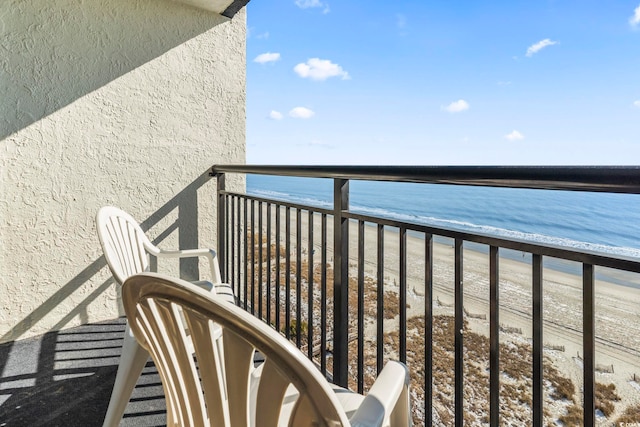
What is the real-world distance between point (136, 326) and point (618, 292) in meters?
10.1

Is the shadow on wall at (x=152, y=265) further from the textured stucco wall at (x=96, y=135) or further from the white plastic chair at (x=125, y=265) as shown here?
the white plastic chair at (x=125, y=265)

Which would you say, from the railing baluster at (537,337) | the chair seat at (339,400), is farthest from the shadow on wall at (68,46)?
the railing baluster at (537,337)

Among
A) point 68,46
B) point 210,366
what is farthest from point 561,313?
point 68,46

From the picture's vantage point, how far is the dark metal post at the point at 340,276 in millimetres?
1427

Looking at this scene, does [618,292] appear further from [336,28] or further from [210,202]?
[336,28]

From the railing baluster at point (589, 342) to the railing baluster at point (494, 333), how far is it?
199mm

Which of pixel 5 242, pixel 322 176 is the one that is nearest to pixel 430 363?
pixel 322 176

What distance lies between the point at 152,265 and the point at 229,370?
2400 mm

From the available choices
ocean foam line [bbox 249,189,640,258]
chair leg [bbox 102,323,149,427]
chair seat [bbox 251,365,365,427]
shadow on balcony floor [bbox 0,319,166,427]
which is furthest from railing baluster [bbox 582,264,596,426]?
shadow on balcony floor [bbox 0,319,166,427]

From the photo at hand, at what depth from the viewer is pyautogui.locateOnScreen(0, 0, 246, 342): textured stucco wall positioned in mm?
2166

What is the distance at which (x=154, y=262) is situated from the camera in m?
2.68

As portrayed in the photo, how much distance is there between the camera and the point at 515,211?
18.9 m

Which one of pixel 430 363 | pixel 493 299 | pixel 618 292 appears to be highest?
pixel 493 299

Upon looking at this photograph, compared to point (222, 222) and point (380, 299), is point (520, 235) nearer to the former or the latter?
point (222, 222)
